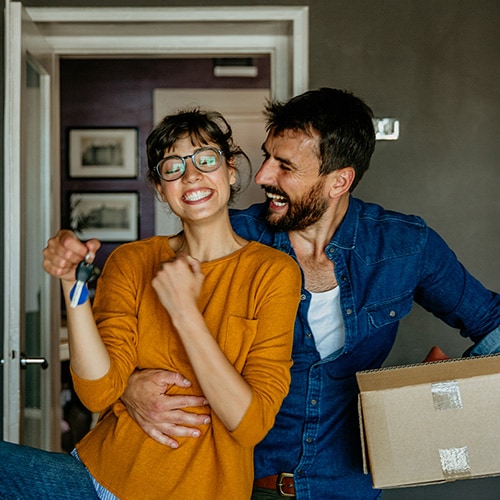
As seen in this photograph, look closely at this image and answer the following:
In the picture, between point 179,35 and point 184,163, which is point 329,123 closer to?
point 184,163

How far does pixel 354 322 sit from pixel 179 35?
1636mm

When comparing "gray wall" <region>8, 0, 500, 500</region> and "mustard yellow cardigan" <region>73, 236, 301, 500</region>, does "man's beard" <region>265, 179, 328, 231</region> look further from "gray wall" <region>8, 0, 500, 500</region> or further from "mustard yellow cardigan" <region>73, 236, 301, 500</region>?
"gray wall" <region>8, 0, 500, 500</region>

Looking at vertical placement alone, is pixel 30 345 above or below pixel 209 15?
below

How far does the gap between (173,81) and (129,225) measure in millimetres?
1038

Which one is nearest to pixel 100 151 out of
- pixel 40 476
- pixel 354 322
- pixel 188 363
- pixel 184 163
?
pixel 354 322

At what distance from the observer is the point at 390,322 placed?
6.48 feet

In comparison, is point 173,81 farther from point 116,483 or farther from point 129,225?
point 116,483

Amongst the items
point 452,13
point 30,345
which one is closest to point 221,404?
point 30,345

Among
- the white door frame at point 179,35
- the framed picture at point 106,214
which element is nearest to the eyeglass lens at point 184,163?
the white door frame at point 179,35

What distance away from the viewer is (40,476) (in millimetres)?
1414

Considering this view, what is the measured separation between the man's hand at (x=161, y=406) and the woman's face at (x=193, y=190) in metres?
0.33

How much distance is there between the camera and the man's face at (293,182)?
202 centimetres

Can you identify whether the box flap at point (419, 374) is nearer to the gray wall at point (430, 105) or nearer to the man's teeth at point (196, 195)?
the man's teeth at point (196, 195)

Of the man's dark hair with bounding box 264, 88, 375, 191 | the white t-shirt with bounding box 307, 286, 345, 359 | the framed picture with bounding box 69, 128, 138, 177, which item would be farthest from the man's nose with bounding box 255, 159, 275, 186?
the framed picture with bounding box 69, 128, 138, 177
